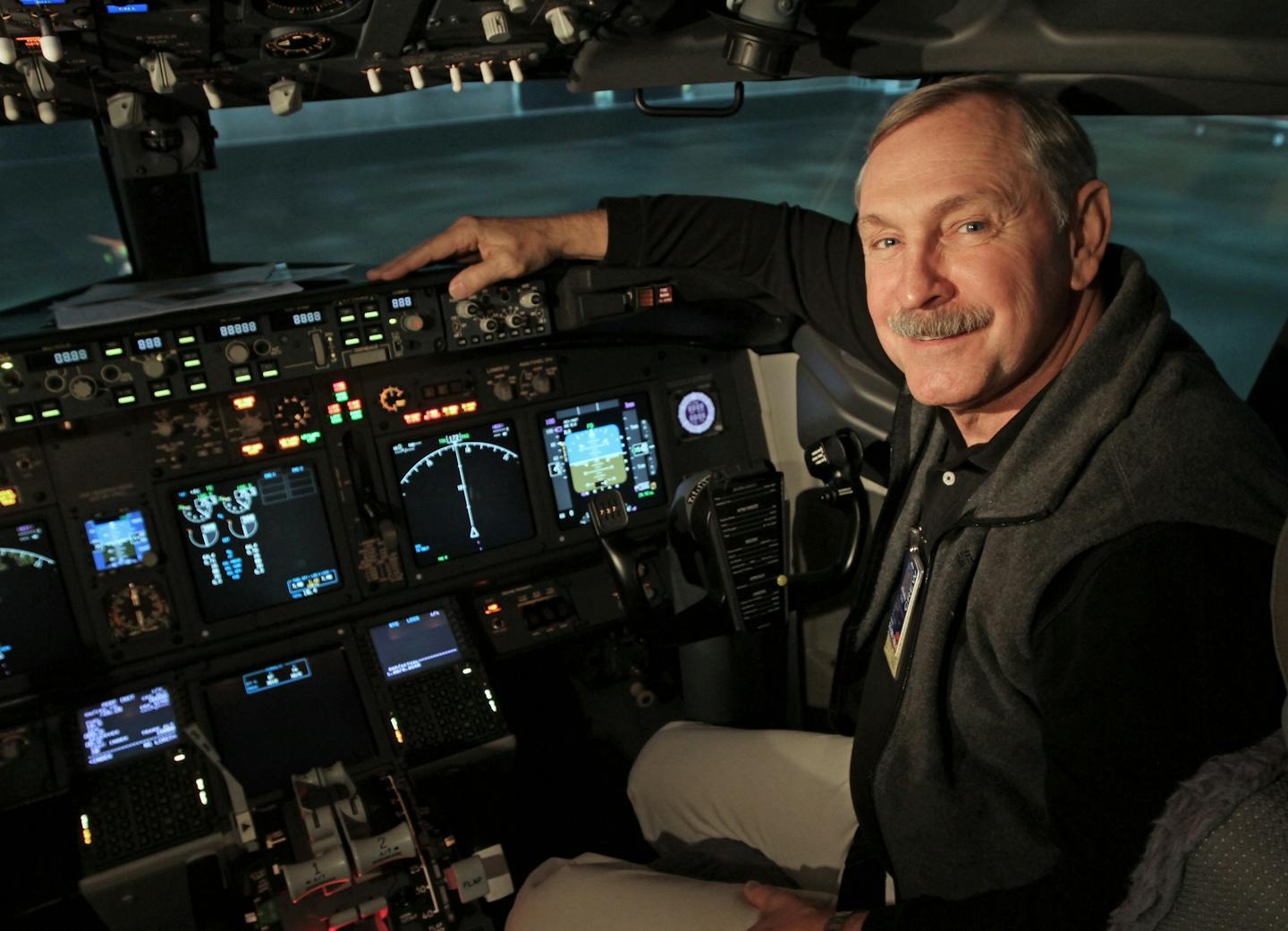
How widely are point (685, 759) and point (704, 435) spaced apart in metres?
0.92

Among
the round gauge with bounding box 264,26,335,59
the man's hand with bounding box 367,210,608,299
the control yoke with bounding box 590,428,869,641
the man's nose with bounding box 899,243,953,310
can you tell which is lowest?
the control yoke with bounding box 590,428,869,641

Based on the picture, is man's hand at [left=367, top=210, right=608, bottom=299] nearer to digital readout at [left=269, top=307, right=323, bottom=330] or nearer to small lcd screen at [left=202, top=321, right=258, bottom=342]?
digital readout at [left=269, top=307, right=323, bottom=330]

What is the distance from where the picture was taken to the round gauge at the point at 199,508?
202 centimetres

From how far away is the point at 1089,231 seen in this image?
1229 mm

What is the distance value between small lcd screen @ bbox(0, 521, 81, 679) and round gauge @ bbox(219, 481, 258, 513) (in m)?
0.33

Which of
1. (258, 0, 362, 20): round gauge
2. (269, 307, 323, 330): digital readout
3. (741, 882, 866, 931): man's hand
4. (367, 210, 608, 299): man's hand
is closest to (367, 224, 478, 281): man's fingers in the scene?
(367, 210, 608, 299): man's hand

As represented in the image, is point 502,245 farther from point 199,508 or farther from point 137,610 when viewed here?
point 137,610

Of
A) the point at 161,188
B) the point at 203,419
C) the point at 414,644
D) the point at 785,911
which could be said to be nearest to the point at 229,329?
the point at 203,419

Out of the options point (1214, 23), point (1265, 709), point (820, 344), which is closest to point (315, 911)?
point (1265, 709)

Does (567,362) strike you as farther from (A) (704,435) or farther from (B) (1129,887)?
(B) (1129,887)

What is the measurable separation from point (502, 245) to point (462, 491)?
1.95 feet

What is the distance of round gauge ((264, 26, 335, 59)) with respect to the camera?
1.53m

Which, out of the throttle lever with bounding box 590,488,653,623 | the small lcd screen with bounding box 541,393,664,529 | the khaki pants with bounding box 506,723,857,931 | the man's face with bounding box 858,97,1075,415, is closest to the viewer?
the man's face with bounding box 858,97,1075,415

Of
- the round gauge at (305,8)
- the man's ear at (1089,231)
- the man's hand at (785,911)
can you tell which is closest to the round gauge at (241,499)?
the round gauge at (305,8)
